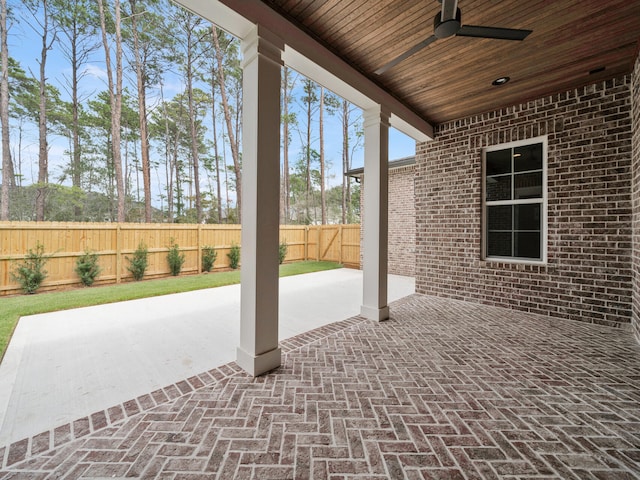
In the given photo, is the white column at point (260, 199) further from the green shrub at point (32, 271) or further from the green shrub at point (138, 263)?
the green shrub at point (138, 263)

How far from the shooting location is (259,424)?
1907 mm

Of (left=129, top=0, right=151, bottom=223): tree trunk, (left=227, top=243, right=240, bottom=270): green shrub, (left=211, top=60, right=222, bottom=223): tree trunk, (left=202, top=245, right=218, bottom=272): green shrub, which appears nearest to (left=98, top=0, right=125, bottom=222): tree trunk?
(left=129, top=0, right=151, bottom=223): tree trunk

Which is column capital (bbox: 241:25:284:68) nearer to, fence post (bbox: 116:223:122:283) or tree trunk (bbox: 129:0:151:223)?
fence post (bbox: 116:223:122:283)

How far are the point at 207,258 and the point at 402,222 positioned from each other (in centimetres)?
662

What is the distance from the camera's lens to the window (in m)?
4.55

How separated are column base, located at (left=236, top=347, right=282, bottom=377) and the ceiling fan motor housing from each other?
321 centimetres

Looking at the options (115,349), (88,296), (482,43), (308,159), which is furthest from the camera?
(308,159)

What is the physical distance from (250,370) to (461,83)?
4589mm

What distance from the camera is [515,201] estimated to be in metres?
4.80

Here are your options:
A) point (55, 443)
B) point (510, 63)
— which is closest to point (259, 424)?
point (55, 443)

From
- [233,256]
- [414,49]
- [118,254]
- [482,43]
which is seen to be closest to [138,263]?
[118,254]

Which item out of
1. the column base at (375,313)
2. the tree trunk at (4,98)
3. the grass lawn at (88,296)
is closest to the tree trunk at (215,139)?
the tree trunk at (4,98)

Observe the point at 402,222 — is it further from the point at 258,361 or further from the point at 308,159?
the point at 308,159

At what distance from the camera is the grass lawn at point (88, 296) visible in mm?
4379
